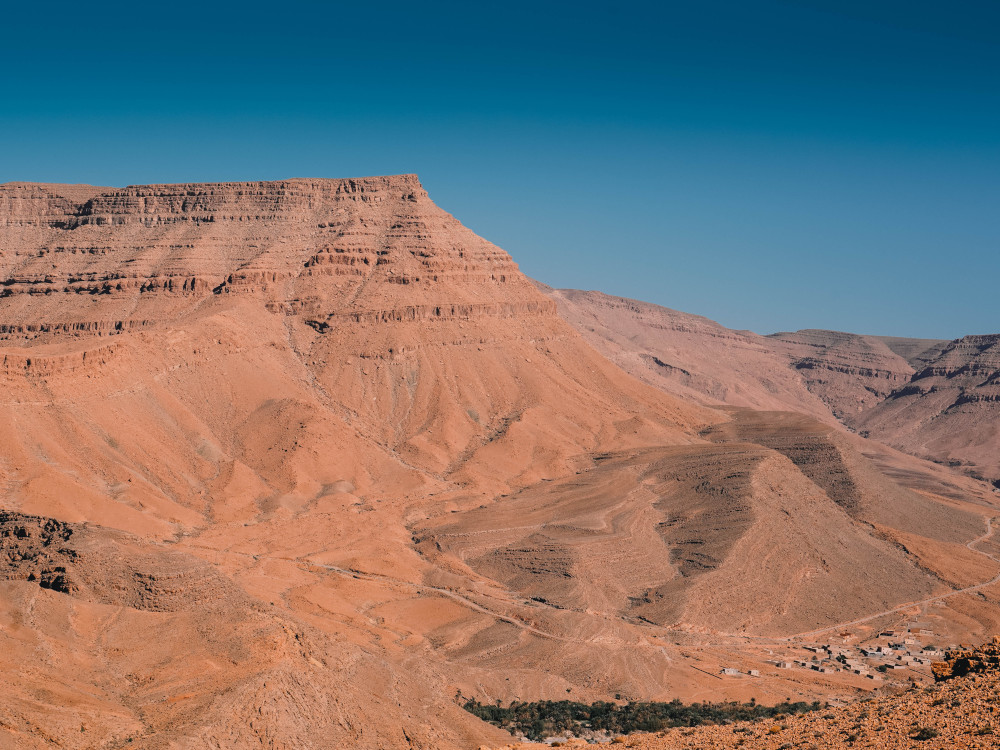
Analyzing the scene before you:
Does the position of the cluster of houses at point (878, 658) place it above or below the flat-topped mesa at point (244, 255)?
below

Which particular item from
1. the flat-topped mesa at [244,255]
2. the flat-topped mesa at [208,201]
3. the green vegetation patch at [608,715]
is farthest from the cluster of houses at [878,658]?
the flat-topped mesa at [208,201]

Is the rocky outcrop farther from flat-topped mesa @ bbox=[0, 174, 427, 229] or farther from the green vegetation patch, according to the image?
flat-topped mesa @ bbox=[0, 174, 427, 229]

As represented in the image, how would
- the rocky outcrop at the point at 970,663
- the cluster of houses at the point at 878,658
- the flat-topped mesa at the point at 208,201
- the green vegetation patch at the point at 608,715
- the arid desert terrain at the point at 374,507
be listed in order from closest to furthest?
the rocky outcrop at the point at 970,663 → the arid desert terrain at the point at 374,507 → the green vegetation patch at the point at 608,715 → the cluster of houses at the point at 878,658 → the flat-topped mesa at the point at 208,201

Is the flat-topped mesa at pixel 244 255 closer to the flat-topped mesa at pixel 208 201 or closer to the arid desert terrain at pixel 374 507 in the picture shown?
the flat-topped mesa at pixel 208 201

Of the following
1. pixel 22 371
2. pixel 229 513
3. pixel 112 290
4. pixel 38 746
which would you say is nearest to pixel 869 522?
pixel 229 513

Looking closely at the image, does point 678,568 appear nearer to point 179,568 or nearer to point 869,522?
point 869,522

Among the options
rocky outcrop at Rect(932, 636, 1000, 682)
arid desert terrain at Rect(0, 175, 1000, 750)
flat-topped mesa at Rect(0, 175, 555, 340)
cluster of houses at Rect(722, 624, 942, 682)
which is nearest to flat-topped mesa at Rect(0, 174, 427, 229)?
flat-topped mesa at Rect(0, 175, 555, 340)
